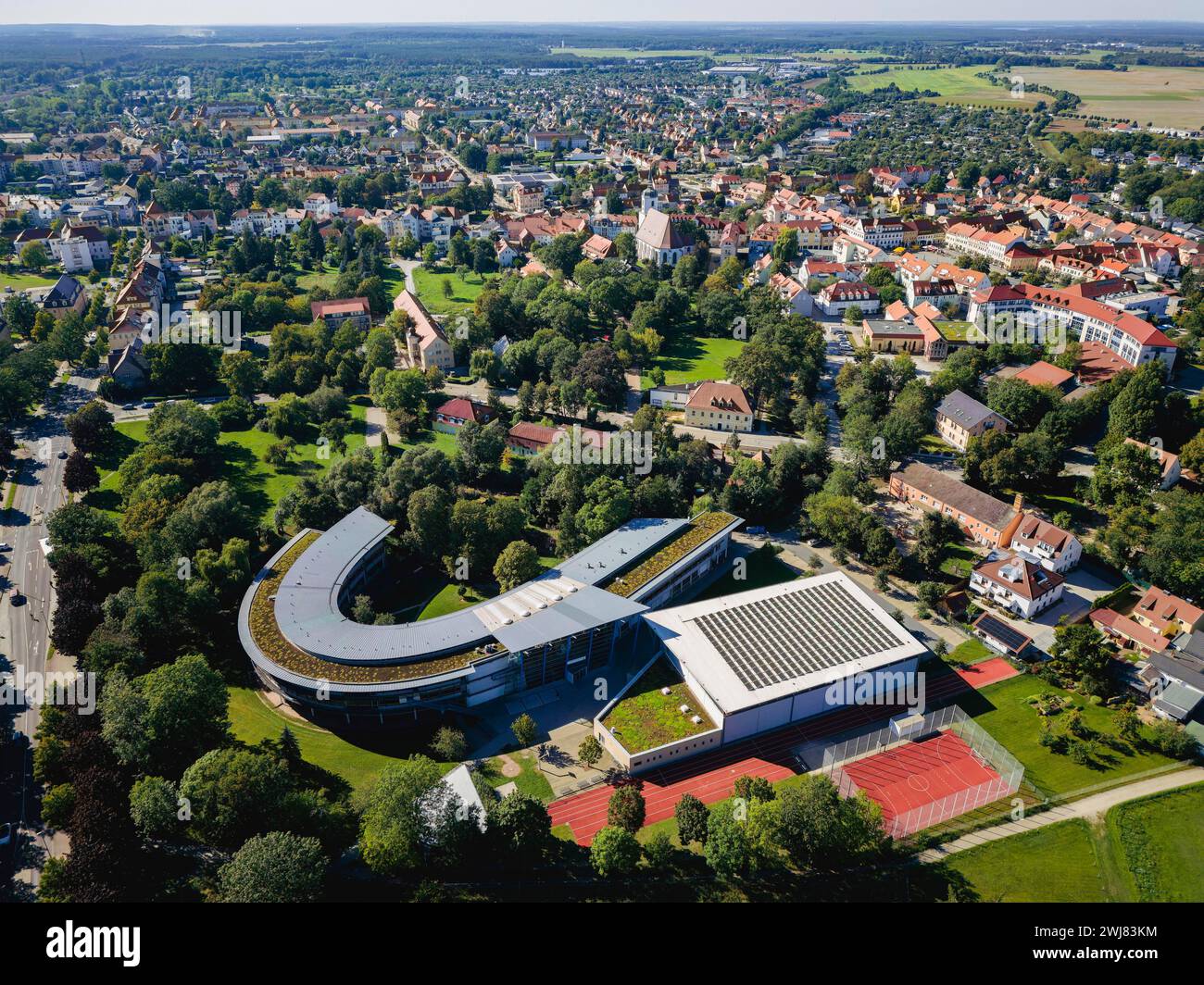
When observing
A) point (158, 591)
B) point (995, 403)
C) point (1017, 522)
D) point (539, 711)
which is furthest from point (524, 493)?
point (995, 403)

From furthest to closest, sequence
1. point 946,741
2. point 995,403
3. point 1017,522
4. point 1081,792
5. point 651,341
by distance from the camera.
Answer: point 651,341 < point 995,403 < point 1017,522 < point 946,741 < point 1081,792

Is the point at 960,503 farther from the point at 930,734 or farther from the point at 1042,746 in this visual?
the point at 930,734

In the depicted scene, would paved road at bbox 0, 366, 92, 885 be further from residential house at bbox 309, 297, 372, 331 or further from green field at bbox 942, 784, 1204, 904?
green field at bbox 942, 784, 1204, 904

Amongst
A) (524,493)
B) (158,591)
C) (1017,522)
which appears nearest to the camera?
(158,591)

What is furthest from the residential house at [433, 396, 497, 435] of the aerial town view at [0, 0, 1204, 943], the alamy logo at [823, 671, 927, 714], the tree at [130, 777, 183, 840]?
the tree at [130, 777, 183, 840]

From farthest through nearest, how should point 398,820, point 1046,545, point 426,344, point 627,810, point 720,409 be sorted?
point 426,344, point 720,409, point 1046,545, point 627,810, point 398,820

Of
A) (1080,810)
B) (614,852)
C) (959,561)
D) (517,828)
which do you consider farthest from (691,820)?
(959,561)

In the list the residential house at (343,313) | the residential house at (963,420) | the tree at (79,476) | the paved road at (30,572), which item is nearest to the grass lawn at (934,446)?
the residential house at (963,420)

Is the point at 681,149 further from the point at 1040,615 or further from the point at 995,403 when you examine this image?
the point at 1040,615
